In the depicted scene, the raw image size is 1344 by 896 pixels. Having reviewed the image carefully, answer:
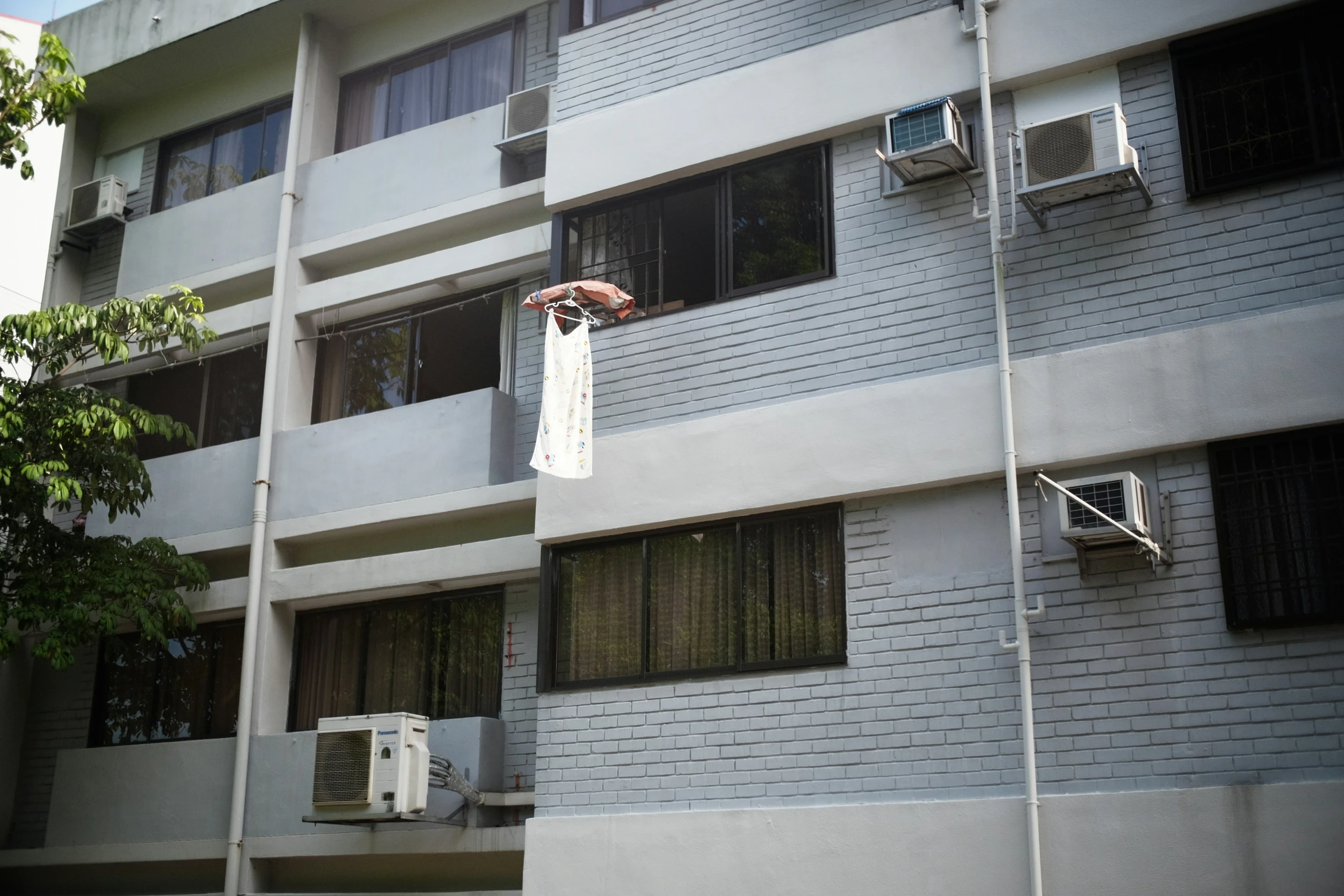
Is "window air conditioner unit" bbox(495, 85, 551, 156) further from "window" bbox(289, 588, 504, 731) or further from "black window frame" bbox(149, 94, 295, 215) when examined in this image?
"window" bbox(289, 588, 504, 731)

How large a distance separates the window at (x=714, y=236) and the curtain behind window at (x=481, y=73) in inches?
119

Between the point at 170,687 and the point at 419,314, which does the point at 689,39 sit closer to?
the point at 419,314

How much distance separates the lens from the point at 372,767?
39.2ft

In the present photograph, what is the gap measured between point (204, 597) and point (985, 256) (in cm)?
899

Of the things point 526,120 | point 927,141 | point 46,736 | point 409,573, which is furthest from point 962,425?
point 46,736

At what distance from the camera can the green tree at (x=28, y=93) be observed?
13164 millimetres

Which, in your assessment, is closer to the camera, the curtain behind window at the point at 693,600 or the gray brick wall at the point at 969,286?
the gray brick wall at the point at 969,286

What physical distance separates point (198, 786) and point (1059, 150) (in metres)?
10.3

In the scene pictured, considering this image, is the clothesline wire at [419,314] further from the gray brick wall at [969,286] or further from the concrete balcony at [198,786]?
the concrete balcony at [198,786]

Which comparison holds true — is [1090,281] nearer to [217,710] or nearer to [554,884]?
[554,884]

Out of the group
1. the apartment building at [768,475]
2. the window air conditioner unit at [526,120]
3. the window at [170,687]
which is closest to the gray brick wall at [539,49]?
the apartment building at [768,475]

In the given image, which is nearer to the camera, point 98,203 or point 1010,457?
point 1010,457

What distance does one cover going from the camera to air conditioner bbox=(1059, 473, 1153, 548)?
9352 mm

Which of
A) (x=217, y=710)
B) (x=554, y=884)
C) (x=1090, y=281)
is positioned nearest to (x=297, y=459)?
(x=217, y=710)
